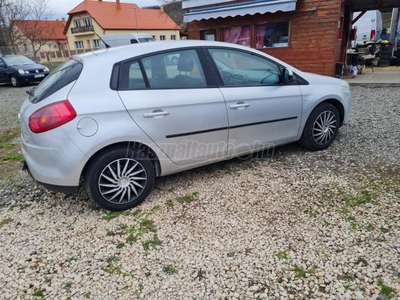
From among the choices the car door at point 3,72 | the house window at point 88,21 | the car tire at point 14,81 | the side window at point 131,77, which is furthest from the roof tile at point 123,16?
the side window at point 131,77

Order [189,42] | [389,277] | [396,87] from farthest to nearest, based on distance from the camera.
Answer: [396,87] < [189,42] < [389,277]

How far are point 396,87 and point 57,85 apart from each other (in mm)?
8931

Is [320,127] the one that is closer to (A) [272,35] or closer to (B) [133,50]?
(B) [133,50]

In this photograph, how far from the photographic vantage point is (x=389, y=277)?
205 cm

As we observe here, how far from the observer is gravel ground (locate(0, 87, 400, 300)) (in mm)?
2080

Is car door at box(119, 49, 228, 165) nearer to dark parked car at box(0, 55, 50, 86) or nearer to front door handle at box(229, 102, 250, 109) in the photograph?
front door handle at box(229, 102, 250, 109)

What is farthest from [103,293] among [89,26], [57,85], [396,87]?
[89,26]

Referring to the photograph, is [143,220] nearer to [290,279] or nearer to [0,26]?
[290,279]

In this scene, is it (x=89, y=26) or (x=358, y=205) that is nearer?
(x=358, y=205)

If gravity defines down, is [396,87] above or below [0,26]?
below

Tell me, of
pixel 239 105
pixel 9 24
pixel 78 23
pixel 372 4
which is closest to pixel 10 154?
pixel 239 105

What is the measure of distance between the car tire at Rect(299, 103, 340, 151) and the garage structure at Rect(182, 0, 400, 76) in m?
5.92

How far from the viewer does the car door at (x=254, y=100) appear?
331cm

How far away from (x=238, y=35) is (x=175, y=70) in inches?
336
